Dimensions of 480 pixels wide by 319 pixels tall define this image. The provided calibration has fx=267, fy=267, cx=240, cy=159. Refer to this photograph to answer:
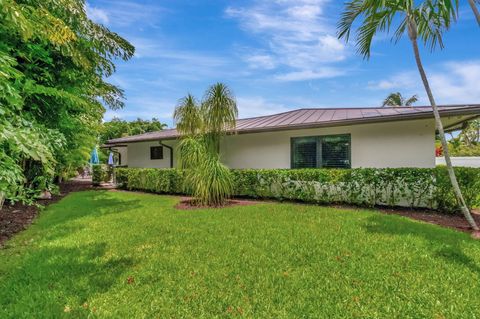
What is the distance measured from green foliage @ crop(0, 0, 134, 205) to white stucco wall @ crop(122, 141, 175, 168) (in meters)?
4.27

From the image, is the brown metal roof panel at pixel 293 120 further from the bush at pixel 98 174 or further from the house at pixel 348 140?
the bush at pixel 98 174

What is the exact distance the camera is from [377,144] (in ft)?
30.4

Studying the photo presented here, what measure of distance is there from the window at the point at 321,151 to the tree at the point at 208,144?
9.48ft

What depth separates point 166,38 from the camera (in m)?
10.9

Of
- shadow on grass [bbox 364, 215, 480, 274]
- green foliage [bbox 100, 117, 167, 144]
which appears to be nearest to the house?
shadow on grass [bbox 364, 215, 480, 274]

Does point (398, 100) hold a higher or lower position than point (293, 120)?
higher

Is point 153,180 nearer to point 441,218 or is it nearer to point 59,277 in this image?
point 59,277

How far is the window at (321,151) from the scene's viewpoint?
989 cm

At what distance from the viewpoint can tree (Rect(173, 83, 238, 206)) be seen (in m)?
9.15

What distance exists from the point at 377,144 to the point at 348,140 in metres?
0.97

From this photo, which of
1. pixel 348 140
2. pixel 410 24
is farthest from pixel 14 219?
pixel 410 24

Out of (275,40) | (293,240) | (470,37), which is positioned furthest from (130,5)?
(470,37)

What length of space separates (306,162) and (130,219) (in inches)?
264

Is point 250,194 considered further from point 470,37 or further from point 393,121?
point 470,37
